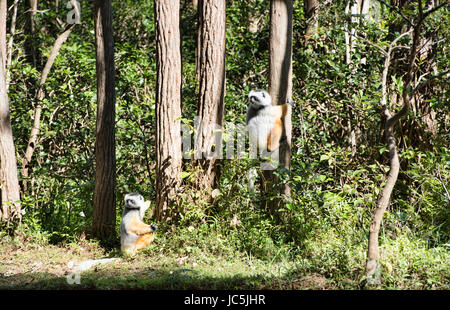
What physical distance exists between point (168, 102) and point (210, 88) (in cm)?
63

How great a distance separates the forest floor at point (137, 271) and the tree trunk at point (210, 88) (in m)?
1.27

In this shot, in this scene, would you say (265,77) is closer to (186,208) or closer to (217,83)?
(217,83)

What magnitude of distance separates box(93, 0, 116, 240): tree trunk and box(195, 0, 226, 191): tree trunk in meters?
1.35

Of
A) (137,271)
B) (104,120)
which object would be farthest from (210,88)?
(137,271)

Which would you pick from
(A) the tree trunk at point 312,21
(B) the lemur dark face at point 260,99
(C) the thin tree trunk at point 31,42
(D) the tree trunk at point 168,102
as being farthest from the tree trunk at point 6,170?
(A) the tree trunk at point 312,21

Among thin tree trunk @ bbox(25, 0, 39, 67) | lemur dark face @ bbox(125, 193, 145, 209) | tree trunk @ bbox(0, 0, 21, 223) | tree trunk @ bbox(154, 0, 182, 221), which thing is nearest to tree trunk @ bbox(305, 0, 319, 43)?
tree trunk @ bbox(154, 0, 182, 221)

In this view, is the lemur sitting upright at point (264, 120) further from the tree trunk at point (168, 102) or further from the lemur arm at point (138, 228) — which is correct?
the lemur arm at point (138, 228)

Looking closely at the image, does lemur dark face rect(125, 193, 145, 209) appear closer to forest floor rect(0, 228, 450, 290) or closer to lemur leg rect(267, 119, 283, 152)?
forest floor rect(0, 228, 450, 290)

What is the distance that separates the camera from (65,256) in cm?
654

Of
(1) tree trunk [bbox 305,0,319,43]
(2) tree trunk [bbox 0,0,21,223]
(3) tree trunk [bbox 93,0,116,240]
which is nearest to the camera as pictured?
(3) tree trunk [bbox 93,0,116,240]

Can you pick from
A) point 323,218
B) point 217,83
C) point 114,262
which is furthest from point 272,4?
point 114,262

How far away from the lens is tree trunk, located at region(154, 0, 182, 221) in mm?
6473

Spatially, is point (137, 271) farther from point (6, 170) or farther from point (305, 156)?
point (305, 156)

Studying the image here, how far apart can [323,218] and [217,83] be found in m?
2.40
